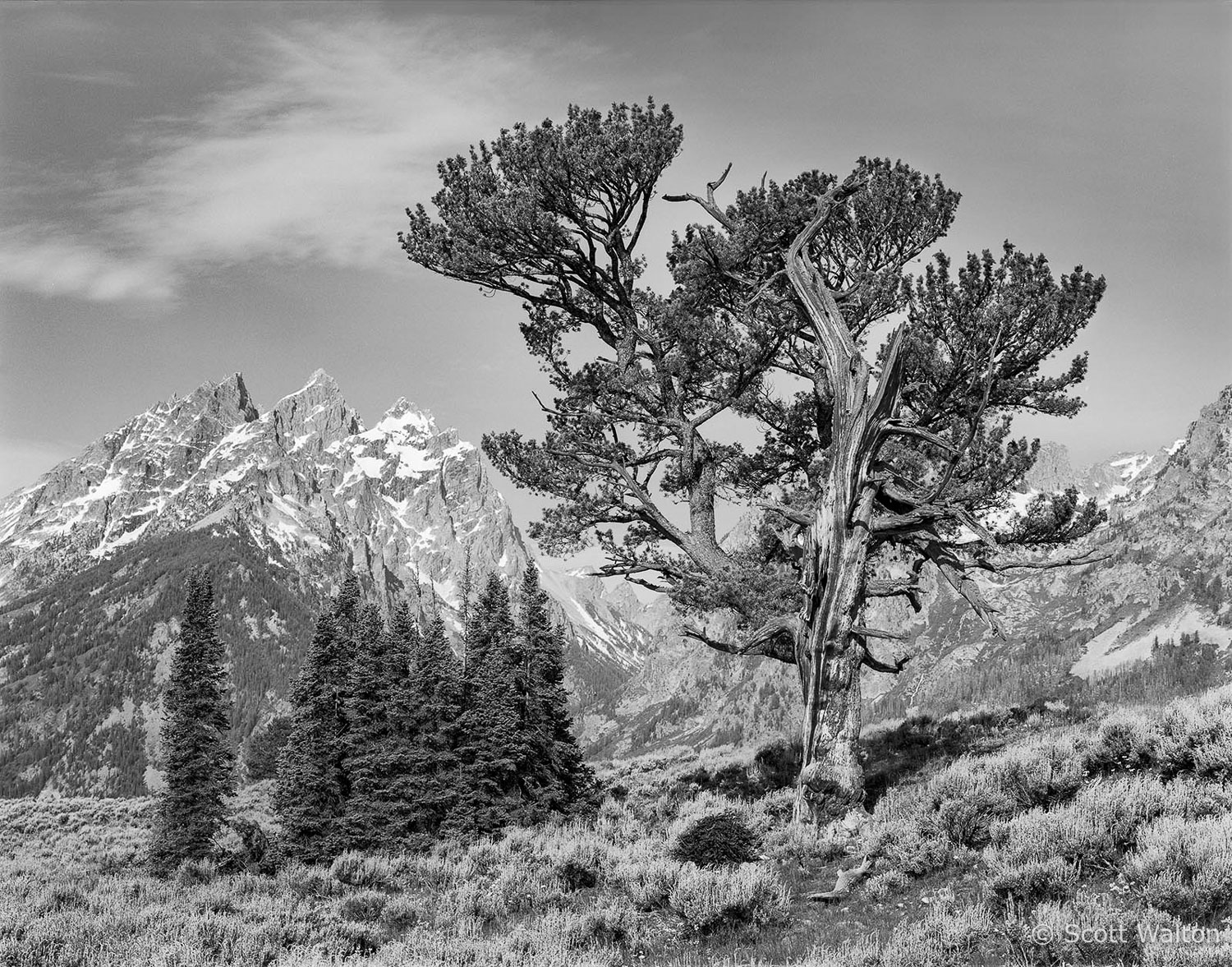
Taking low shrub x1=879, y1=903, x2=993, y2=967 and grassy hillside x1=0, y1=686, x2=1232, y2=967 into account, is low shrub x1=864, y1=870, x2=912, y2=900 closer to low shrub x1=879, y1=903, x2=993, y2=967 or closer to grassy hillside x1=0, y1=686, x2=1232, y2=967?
grassy hillside x1=0, y1=686, x2=1232, y2=967

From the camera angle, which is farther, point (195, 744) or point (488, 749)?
point (195, 744)

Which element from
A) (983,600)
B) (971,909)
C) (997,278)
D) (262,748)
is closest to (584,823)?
(983,600)

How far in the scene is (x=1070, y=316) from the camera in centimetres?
1684

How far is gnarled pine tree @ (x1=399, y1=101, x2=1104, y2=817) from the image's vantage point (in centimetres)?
1611

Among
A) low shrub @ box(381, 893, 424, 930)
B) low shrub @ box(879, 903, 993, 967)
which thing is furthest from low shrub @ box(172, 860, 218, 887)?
low shrub @ box(879, 903, 993, 967)

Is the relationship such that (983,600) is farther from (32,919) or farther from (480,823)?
(480,823)

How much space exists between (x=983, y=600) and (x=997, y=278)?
6534mm

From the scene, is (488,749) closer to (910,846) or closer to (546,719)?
(546,719)

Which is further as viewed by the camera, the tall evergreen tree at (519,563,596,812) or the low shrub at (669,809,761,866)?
the tall evergreen tree at (519,563,596,812)

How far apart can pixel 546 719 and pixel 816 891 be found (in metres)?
20.0

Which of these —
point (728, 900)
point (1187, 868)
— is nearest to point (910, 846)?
point (728, 900)

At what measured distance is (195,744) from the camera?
3675 centimetres

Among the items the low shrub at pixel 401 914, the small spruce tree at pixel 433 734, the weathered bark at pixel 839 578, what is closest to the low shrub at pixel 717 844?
the weathered bark at pixel 839 578

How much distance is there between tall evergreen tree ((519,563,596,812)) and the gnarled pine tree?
1080 centimetres
